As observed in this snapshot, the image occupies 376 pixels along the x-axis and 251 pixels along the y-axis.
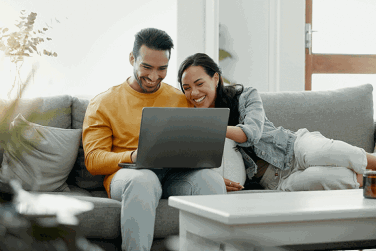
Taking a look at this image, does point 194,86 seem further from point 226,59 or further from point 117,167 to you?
point 226,59

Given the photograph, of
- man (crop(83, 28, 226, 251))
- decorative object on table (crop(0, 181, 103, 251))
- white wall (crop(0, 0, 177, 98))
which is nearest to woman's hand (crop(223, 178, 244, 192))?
man (crop(83, 28, 226, 251))

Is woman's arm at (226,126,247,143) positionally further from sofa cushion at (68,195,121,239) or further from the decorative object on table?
the decorative object on table

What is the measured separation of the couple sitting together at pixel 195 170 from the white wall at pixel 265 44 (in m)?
1.23

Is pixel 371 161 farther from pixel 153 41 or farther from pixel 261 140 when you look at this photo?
pixel 153 41

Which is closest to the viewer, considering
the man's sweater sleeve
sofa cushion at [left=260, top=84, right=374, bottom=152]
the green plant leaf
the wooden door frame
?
the man's sweater sleeve

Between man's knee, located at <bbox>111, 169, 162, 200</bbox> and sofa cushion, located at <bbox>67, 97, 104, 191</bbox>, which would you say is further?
sofa cushion, located at <bbox>67, 97, 104, 191</bbox>

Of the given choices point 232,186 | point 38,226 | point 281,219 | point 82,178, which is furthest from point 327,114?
point 38,226

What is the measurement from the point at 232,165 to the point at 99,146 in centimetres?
62

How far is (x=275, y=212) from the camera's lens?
95cm

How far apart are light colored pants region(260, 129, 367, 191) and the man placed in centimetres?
42

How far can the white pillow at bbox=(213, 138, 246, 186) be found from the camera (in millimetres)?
1930

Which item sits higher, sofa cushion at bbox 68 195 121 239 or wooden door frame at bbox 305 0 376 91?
wooden door frame at bbox 305 0 376 91

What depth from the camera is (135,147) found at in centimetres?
180

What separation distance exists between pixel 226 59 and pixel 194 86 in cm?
134
